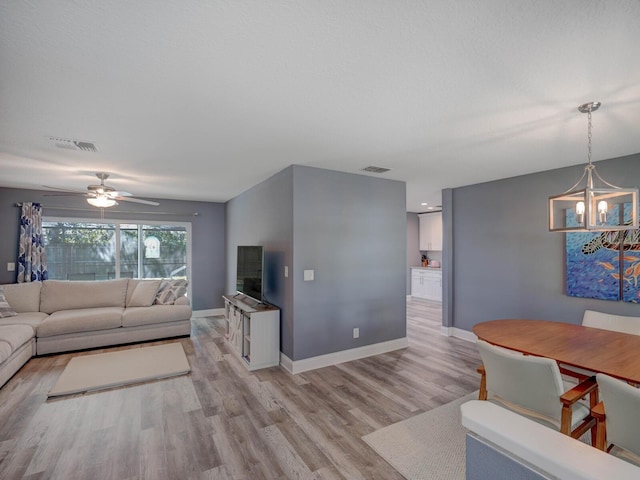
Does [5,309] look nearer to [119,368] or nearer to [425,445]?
[119,368]

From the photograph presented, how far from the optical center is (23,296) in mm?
4613

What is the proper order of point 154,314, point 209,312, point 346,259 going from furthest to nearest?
point 209,312, point 154,314, point 346,259

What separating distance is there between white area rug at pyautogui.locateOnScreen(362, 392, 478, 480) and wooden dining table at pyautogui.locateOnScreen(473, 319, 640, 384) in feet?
2.66

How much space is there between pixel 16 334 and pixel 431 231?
8163 mm

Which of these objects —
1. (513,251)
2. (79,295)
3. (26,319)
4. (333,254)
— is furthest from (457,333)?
(26,319)

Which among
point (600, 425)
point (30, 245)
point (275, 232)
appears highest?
point (275, 232)

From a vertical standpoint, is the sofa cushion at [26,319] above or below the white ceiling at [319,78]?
below

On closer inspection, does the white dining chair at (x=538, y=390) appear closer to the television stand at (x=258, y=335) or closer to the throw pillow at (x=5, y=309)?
the television stand at (x=258, y=335)

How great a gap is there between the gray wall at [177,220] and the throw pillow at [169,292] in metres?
1.09

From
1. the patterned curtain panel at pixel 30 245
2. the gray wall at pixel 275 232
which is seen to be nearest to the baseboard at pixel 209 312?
the gray wall at pixel 275 232

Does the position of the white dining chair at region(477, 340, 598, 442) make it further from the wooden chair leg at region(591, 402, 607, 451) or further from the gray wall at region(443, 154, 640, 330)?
the gray wall at region(443, 154, 640, 330)

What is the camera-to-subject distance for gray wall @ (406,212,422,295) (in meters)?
8.29

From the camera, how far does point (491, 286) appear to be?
4477mm

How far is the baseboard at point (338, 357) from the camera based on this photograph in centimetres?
360
